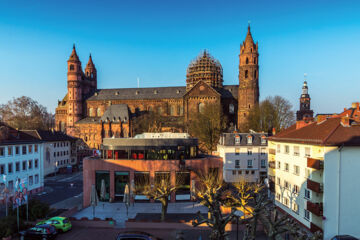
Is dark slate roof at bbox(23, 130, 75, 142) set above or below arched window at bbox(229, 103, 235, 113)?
below

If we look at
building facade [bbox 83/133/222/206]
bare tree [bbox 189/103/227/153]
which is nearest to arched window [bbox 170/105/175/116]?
bare tree [bbox 189/103/227/153]

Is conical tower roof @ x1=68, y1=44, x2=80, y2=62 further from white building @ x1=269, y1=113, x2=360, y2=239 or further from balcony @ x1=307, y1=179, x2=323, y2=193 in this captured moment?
balcony @ x1=307, y1=179, x2=323, y2=193

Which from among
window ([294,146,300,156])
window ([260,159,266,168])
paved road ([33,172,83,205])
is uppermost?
window ([294,146,300,156])

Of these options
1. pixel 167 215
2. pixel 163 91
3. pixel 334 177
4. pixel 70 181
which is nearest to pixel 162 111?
pixel 163 91

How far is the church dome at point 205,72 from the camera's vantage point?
3408 inches

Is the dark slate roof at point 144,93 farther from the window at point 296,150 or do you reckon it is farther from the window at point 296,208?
the window at point 296,208

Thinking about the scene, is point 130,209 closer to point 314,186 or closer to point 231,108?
point 314,186

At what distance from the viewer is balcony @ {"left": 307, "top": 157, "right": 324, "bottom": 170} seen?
20.3 meters

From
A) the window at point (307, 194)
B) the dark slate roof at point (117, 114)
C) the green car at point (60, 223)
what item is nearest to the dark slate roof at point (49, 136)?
the dark slate roof at point (117, 114)

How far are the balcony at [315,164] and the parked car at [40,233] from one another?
21.0 metres

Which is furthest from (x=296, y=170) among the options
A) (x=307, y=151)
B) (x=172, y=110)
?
(x=172, y=110)

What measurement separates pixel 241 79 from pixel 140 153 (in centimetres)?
5335

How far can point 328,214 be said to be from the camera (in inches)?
791

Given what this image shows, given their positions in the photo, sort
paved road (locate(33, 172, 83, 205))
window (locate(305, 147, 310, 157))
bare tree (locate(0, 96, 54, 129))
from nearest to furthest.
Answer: window (locate(305, 147, 310, 157)), paved road (locate(33, 172, 83, 205)), bare tree (locate(0, 96, 54, 129))
